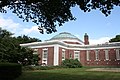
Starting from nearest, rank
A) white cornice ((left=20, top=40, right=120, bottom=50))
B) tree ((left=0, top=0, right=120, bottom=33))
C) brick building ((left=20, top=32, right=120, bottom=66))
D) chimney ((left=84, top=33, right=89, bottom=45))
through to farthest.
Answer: tree ((left=0, top=0, right=120, bottom=33)), brick building ((left=20, top=32, right=120, bottom=66)), white cornice ((left=20, top=40, right=120, bottom=50)), chimney ((left=84, top=33, right=89, bottom=45))

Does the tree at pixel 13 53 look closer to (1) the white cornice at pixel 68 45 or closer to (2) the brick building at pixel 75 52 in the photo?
(2) the brick building at pixel 75 52

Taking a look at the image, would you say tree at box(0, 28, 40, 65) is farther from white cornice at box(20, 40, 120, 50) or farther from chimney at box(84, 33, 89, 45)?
chimney at box(84, 33, 89, 45)

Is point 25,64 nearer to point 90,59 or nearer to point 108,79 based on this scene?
point 108,79

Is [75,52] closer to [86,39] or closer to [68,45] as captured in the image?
[68,45]

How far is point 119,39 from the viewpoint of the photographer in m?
71.7

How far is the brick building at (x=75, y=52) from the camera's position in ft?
155

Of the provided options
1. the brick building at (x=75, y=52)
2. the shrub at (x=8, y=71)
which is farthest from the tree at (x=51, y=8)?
the brick building at (x=75, y=52)

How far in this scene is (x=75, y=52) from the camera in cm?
5400

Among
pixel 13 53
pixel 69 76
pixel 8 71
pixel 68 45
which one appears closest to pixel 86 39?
pixel 68 45

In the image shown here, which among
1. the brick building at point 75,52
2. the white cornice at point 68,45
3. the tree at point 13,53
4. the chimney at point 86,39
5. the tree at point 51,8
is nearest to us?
the tree at point 51,8

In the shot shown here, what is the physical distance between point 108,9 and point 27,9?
646 centimetres

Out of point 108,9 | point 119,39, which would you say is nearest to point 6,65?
point 108,9

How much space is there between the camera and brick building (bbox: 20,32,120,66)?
155 feet

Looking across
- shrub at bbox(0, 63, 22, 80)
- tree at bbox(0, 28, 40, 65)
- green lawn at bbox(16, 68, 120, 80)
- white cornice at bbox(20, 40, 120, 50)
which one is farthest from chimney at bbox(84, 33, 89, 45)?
shrub at bbox(0, 63, 22, 80)
